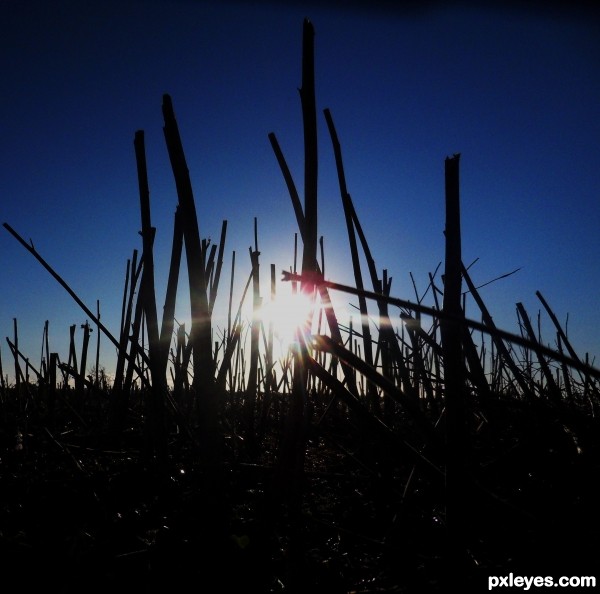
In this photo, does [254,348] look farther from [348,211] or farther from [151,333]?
[348,211]

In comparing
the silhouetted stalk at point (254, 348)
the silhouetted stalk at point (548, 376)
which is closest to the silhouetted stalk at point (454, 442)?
the silhouetted stalk at point (548, 376)

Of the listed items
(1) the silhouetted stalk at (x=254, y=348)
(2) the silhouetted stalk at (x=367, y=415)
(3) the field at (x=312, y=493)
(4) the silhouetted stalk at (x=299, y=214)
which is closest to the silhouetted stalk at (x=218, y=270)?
(1) the silhouetted stalk at (x=254, y=348)

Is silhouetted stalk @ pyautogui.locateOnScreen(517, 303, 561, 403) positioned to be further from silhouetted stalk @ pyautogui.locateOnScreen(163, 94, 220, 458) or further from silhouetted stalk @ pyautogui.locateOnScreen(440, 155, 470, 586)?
silhouetted stalk @ pyautogui.locateOnScreen(163, 94, 220, 458)

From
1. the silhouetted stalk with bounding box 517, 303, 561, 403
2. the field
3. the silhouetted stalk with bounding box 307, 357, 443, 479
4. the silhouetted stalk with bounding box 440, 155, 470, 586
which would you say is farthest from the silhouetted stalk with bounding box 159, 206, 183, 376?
the silhouetted stalk with bounding box 517, 303, 561, 403

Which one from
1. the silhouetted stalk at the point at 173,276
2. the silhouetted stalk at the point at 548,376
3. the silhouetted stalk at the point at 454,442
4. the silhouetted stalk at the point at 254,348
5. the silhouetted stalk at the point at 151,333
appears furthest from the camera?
the silhouetted stalk at the point at 254,348

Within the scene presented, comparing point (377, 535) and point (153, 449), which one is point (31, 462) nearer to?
point (153, 449)

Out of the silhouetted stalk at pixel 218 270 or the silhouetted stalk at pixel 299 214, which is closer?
the silhouetted stalk at pixel 299 214

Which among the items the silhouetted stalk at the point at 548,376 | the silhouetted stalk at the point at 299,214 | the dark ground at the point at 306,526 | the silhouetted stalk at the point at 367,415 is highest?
the silhouetted stalk at the point at 299,214

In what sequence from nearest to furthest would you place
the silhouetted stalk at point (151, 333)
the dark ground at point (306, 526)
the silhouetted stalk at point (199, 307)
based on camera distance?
the dark ground at point (306, 526)
the silhouetted stalk at point (199, 307)
the silhouetted stalk at point (151, 333)

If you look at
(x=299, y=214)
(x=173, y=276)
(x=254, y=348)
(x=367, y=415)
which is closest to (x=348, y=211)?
(x=299, y=214)

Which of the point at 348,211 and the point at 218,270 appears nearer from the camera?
the point at 348,211

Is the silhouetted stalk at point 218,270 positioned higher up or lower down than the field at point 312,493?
higher up

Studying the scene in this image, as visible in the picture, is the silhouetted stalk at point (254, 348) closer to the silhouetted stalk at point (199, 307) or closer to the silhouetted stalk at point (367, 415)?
the silhouetted stalk at point (199, 307)

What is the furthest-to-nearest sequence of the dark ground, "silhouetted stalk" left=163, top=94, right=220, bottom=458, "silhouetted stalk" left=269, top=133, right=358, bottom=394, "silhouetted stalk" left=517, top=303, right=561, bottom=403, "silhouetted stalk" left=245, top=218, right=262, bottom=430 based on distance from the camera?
"silhouetted stalk" left=245, top=218, right=262, bottom=430
"silhouetted stalk" left=517, top=303, right=561, bottom=403
"silhouetted stalk" left=269, top=133, right=358, bottom=394
"silhouetted stalk" left=163, top=94, right=220, bottom=458
the dark ground
